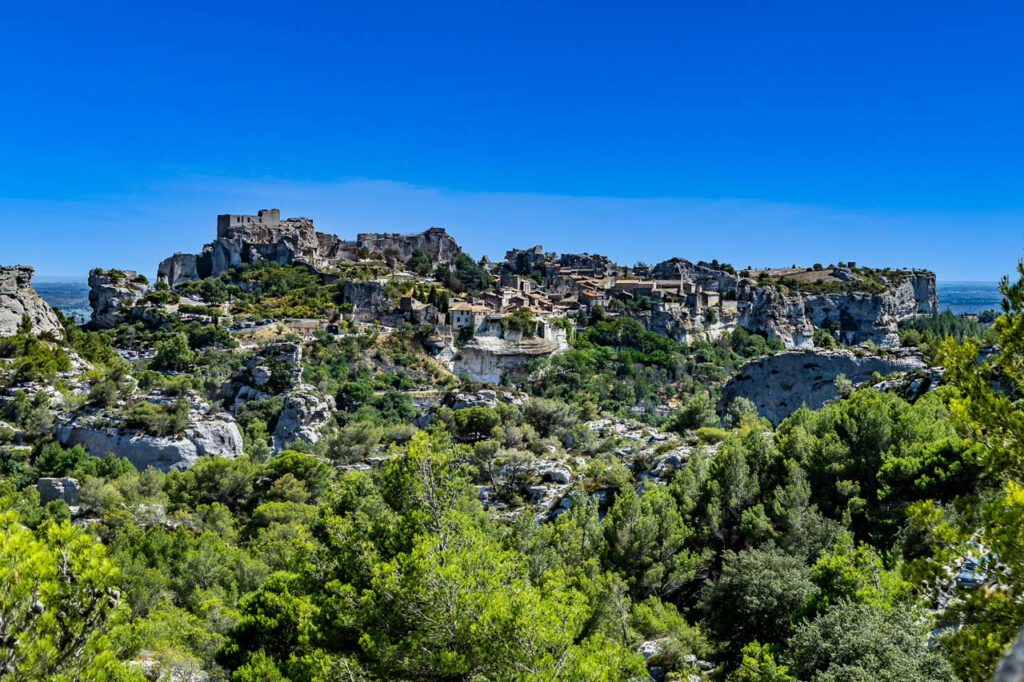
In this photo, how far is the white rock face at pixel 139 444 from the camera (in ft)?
89.1

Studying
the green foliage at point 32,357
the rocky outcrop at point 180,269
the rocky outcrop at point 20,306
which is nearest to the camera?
the green foliage at point 32,357

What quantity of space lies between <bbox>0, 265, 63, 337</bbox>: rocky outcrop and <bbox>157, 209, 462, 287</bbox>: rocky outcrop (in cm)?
3886

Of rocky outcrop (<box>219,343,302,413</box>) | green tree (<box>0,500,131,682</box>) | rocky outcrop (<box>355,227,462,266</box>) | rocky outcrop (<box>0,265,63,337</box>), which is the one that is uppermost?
rocky outcrop (<box>355,227,462,266</box>)

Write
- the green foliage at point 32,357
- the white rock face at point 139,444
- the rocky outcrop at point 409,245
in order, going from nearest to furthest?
the white rock face at point 139,444 → the green foliage at point 32,357 → the rocky outcrop at point 409,245

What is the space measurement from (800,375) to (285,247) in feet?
224

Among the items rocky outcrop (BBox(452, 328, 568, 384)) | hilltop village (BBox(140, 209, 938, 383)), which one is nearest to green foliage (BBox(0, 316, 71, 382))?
hilltop village (BBox(140, 209, 938, 383))

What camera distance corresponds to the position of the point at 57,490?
2261 cm

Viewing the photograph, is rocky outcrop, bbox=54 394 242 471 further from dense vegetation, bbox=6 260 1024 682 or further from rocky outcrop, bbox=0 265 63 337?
rocky outcrop, bbox=0 265 63 337

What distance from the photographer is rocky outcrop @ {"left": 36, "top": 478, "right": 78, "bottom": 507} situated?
73.7 ft

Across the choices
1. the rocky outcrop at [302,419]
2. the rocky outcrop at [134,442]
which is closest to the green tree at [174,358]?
the rocky outcrop at [302,419]

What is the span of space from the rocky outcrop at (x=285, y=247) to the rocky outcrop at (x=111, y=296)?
1424cm

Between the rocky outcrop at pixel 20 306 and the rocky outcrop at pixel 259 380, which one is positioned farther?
the rocky outcrop at pixel 259 380

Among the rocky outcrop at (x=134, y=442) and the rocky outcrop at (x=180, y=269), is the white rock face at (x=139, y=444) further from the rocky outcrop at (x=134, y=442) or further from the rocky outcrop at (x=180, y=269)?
the rocky outcrop at (x=180, y=269)

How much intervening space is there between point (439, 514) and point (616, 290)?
73974 millimetres
